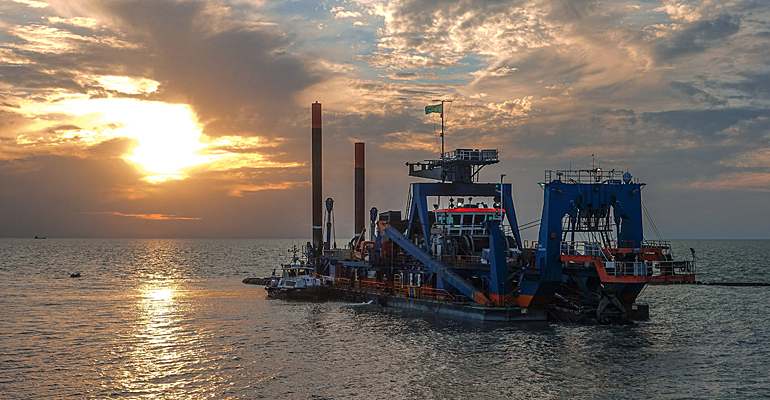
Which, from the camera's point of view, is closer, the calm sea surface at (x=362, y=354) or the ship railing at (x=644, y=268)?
the calm sea surface at (x=362, y=354)

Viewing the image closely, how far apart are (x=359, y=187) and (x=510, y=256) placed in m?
49.3

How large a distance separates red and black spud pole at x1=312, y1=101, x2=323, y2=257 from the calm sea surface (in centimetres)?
2272

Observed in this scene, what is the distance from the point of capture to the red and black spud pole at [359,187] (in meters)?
100

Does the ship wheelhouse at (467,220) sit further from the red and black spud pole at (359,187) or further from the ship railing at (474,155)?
the red and black spud pole at (359,187)

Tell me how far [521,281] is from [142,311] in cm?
3809

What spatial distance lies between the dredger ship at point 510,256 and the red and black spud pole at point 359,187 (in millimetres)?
26745

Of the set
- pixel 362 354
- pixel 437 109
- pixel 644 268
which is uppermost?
pixel 437 109

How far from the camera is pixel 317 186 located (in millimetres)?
94688

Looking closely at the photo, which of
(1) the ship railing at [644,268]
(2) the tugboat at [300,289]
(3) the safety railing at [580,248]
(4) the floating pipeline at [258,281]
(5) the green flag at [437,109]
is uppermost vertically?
(5) the green flag at [437,109]

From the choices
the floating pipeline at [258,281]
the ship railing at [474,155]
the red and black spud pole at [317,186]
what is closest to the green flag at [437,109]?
the ship railing at [474,155]

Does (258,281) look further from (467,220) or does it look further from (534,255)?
(534,255)

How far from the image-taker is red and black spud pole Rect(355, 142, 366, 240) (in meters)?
100

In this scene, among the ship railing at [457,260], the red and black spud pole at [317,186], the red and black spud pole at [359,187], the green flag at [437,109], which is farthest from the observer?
the red and black spud pole at [359,187]

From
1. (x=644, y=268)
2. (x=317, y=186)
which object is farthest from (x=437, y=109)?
(x=317, y=186)
